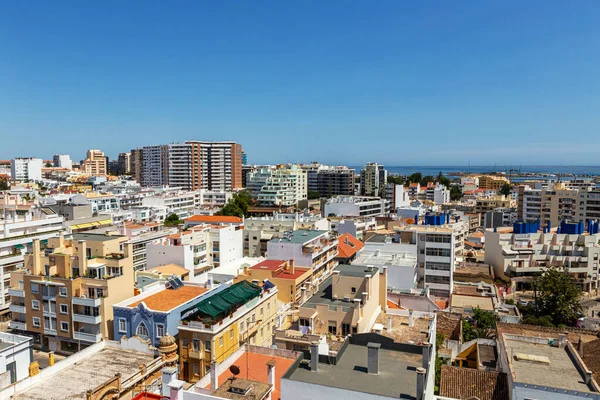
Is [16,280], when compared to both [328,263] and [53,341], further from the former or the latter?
[328,263]

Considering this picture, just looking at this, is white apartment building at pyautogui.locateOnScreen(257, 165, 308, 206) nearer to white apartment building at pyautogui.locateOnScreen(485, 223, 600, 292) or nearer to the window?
white apartment building at pyautogui.locateOnScreen(485, 223, 600, 292)

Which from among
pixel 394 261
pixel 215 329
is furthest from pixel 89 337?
pixel 394 261

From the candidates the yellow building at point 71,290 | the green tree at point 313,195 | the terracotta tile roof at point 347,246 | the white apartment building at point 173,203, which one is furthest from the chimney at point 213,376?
the green tree at point 313,195

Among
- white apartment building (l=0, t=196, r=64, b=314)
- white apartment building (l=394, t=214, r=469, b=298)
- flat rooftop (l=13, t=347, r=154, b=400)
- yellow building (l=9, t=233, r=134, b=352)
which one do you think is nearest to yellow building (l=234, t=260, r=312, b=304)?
yellow building (l=9, t=233, r=134, b=352)

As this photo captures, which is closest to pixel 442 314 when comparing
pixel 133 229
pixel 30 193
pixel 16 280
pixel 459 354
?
pixel 459 354

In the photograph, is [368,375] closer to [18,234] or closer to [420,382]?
[420,382]

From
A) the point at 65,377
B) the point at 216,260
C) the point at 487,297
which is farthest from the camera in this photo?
the point at 216,260
